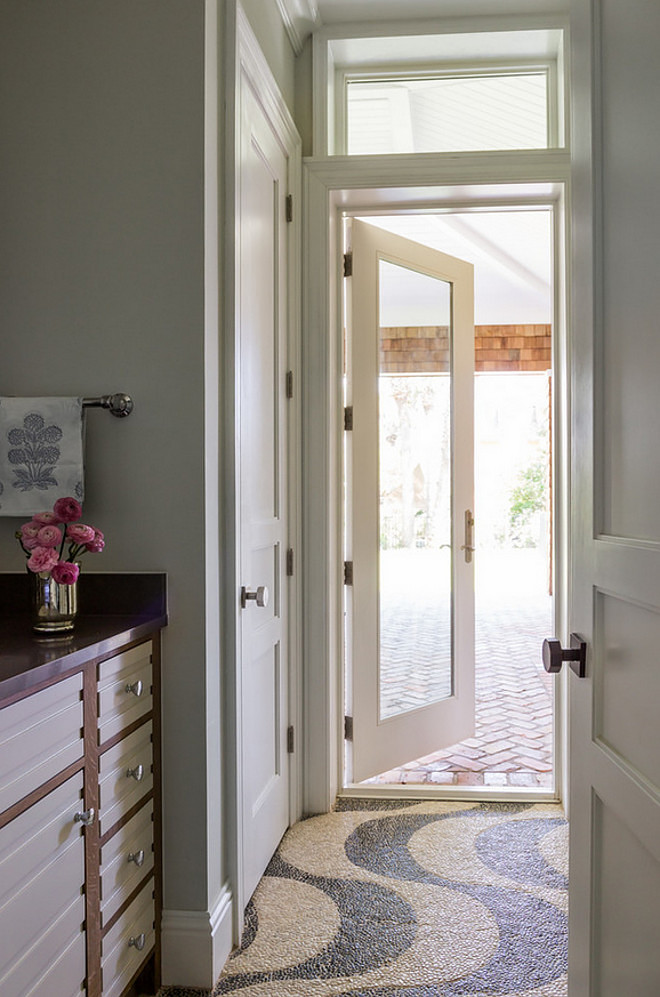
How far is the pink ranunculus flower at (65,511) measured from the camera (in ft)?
5.83

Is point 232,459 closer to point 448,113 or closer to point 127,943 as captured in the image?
point 127,943

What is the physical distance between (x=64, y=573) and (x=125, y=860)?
2.02ft

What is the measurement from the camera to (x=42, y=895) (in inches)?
53.5

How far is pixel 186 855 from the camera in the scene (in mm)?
1967

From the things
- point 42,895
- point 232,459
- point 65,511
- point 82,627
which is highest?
point 232,459

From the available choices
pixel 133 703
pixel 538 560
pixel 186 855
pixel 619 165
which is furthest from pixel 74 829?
pixel 538 560

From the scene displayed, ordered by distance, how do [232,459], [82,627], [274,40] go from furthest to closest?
1. [274,40]
2. [232,459]
3. [82,627]

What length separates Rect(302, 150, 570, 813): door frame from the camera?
119 inches

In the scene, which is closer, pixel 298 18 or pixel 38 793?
pixel 38 793

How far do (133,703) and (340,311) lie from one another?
1.84 m

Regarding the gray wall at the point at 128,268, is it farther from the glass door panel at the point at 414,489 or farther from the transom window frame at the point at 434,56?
the glass door panel at the point at 414,489

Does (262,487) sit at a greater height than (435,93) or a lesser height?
lesser

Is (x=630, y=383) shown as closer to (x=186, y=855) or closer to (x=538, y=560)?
(x=186, y=855)

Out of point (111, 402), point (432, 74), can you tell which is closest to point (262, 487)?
point (111, 402)
